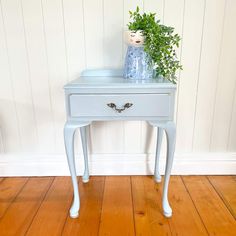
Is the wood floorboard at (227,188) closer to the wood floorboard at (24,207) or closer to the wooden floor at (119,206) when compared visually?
the wooden floor at (119,206)

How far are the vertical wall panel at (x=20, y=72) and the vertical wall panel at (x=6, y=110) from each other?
1.1 inches

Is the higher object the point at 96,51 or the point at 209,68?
the point at 96,51

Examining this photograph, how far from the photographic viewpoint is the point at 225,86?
1478mm

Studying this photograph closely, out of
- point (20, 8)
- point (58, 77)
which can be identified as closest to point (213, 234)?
point (58, 77)

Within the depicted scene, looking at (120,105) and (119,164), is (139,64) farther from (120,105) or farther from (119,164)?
(119,164)

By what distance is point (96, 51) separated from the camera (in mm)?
1417

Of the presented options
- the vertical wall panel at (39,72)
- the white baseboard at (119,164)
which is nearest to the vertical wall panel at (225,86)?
the white baseboard at (119,164)

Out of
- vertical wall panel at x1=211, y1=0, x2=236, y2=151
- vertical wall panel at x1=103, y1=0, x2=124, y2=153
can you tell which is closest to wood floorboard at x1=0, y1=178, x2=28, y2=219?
vertical wall panel at x1=103, y1=0, x2=124, y2=153

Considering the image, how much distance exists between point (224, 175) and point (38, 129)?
53.3 inches

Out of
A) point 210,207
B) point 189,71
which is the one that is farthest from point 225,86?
point 210,207

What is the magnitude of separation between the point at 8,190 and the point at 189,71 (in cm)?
141

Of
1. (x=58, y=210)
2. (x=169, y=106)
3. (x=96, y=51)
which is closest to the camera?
(x=169, y=106)

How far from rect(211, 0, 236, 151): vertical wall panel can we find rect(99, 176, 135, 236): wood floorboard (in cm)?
→ 69

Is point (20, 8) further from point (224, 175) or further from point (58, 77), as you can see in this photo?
point (224, 175)
